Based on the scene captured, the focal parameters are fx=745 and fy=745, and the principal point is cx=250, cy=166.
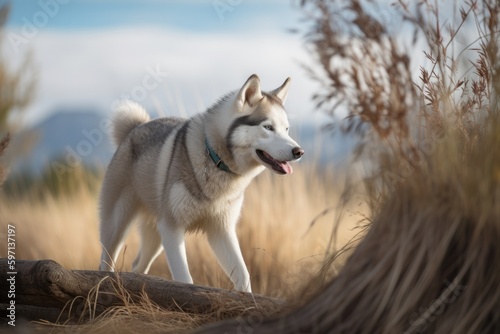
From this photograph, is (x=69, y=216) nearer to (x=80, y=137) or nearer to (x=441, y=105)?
(x=80, y=137)

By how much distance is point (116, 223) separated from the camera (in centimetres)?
580

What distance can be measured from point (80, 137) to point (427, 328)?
406 cm

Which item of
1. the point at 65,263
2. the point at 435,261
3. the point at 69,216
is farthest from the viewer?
the point at 69,216

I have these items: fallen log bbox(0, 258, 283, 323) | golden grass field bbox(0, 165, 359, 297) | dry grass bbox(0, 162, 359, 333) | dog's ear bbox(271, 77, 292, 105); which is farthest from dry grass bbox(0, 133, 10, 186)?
dog's ear bbox(271, 77, 292, 105)

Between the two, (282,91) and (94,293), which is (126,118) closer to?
(282,91)

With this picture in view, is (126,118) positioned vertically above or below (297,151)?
above

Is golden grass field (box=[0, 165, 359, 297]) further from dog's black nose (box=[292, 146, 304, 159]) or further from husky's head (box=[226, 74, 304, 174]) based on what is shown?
dog's black nose (box=[292, 146, 304, 159])

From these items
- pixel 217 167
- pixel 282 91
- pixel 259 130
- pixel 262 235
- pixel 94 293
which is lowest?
pixel 94 293

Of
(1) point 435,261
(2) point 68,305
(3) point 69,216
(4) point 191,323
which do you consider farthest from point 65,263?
(1) point 435,261

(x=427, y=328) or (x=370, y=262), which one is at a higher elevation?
(x=370, y=262)

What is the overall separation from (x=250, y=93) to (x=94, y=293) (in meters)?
1.87

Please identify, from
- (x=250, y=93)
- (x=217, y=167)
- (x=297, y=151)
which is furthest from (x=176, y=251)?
(x=250, y=93)

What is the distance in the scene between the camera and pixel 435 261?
289 cm

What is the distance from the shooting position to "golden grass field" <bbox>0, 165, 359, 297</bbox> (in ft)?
20.9
